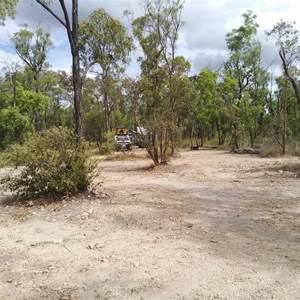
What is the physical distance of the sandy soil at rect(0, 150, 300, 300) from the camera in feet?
10.4

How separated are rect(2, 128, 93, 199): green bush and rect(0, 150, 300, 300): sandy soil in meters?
0.44

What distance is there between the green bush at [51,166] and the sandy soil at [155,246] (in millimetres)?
436

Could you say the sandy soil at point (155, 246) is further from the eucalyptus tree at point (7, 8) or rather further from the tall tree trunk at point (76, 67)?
the eucalyptus tree at point (7, 8)

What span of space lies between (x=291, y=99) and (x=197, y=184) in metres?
30.5

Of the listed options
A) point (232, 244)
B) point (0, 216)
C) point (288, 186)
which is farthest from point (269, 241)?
point (0, 216)

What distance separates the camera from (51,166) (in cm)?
678

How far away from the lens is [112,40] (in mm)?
9297

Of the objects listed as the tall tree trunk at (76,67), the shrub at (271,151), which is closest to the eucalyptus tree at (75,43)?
the tall tree trunk at (76,67)

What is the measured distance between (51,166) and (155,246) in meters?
3.48

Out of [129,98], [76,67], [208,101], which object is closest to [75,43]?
[76,67]

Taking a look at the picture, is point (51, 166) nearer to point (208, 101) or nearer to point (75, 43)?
point (75, 43)

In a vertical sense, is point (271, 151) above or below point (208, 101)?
below

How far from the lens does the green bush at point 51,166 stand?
681cm

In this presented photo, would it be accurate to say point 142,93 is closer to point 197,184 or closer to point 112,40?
point 112,40
